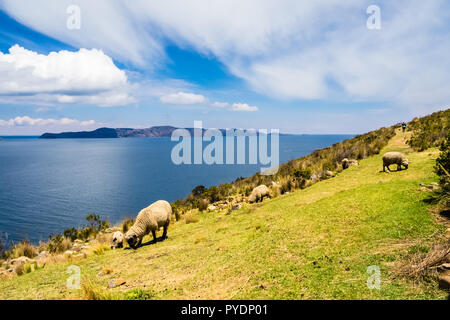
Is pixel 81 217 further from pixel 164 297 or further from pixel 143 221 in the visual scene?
pixel 164 297

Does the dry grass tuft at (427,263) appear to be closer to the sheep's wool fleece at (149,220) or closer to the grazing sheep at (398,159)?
the sheep's wool fleece at (149,220)

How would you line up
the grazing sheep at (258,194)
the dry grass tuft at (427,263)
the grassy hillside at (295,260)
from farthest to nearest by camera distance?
the grazing sheep at (258,194) < the grassy hillside at (295,260) < the dry grass tuft at (427,263)

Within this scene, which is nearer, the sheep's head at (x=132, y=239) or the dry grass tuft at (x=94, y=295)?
the dry grass tuft at (x=94, y=295)

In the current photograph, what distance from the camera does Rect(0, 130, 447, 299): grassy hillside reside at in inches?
205

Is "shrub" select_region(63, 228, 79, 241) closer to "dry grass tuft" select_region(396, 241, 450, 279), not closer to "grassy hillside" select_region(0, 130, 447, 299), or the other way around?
"grassy hillside" select_region(0, 130, 447, 299)

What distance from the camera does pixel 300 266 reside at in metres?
6.21

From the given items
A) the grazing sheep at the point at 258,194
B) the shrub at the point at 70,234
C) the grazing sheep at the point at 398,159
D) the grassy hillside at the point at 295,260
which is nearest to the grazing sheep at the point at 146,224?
the grassy hillside at the point at 295,260

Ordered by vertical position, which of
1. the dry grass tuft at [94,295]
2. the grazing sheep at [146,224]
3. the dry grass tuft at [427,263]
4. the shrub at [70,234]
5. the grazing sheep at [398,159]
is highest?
the grazing sheep at [398,159]

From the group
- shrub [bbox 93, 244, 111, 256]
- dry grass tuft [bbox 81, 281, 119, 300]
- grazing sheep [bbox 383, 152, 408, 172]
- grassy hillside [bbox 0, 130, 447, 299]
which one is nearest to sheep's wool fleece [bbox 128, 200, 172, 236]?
shrub [bbox 93, 244, 111, 256]

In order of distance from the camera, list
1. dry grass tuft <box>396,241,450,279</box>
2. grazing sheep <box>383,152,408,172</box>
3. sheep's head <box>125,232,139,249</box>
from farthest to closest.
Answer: grazing sheep <box>383,152,408,172</box> < sheep's head <box>125,232,139,249</box> < dry grass tuft <box>396,241,450,279</box>

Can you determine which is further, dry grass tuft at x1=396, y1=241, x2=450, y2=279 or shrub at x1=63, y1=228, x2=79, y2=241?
shrub at x1=63, y1=228, x2=79, y2=241

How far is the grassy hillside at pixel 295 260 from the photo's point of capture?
521 cm
